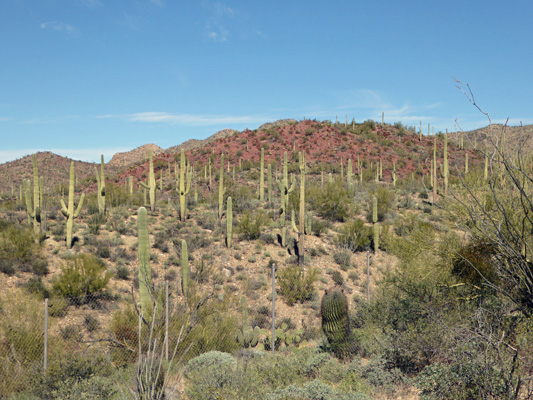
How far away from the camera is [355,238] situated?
854 inches

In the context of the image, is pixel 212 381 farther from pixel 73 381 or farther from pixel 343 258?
pixel 343 258

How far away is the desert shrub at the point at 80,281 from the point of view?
13.7m

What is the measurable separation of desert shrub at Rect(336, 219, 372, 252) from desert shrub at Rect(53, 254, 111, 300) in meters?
11.9

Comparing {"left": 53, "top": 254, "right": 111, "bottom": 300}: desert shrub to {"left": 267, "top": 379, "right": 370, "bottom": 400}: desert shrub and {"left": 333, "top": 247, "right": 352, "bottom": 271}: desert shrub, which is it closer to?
{"left": 267, "top": 379, "right": 370, "bottom": 400}: desert shrub

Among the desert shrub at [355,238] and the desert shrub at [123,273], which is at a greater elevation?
the desert shrub at [355,238]

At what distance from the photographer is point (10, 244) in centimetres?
1602

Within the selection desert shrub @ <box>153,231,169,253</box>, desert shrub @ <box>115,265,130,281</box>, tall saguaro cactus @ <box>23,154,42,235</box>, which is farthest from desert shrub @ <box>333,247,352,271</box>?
tall saguaro cactus @ <box>23,154,42,235</box>

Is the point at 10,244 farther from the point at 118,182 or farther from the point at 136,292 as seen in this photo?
the point at 118,182

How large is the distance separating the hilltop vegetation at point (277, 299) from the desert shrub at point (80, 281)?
5cm

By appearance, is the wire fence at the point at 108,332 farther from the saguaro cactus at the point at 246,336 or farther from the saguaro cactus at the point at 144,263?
the saguaro cactus at the point at 144,263

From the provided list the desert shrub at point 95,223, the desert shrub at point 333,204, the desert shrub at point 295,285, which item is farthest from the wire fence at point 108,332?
the desert shrub at point 333,204

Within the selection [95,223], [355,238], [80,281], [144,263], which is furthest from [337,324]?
[95,223]

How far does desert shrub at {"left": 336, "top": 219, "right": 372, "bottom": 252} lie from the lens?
71.7 feet

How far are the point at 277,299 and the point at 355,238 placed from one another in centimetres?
712
